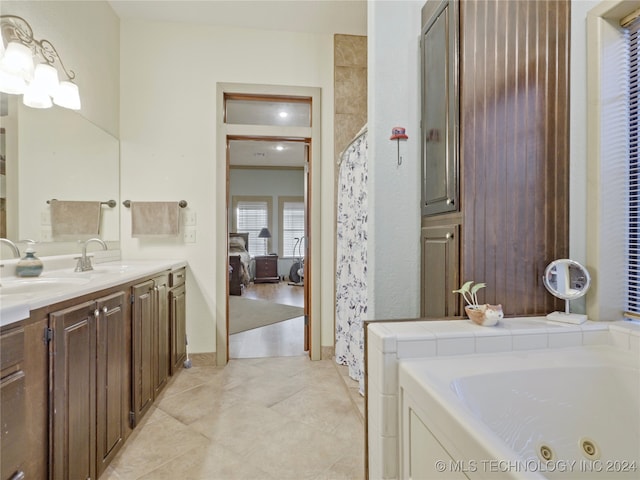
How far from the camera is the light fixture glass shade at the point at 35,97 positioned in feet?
5.85

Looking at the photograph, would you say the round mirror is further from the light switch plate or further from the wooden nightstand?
the wooden nightstand

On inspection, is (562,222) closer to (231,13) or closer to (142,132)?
(231,13)

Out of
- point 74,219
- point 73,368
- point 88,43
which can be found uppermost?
point 88,43

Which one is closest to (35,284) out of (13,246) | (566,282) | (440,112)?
(13,246)

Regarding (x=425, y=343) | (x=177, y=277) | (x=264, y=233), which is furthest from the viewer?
(x=264, y=233)

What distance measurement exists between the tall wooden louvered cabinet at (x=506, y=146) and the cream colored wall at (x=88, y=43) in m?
2.28

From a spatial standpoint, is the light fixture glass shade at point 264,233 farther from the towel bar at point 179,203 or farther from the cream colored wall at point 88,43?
the cream colored wall at point 88,43

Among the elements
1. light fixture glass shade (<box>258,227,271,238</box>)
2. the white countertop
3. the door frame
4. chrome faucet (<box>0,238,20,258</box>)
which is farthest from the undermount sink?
light fixture glass shade (<box>258,227,271,238</box>)

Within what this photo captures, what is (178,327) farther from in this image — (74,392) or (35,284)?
(74,392)

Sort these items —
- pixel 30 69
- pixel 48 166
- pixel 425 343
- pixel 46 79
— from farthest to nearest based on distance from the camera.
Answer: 1. pixel 48 166
2. pixel 46 79
3. pixel 30 69
4. pixel 425 343

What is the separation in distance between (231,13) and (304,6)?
629 millimetres

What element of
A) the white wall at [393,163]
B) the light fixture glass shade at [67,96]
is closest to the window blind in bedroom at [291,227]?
the light fixture glass shade at [67,96]

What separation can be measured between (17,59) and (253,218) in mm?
6537

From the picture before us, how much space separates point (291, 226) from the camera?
8266mm
